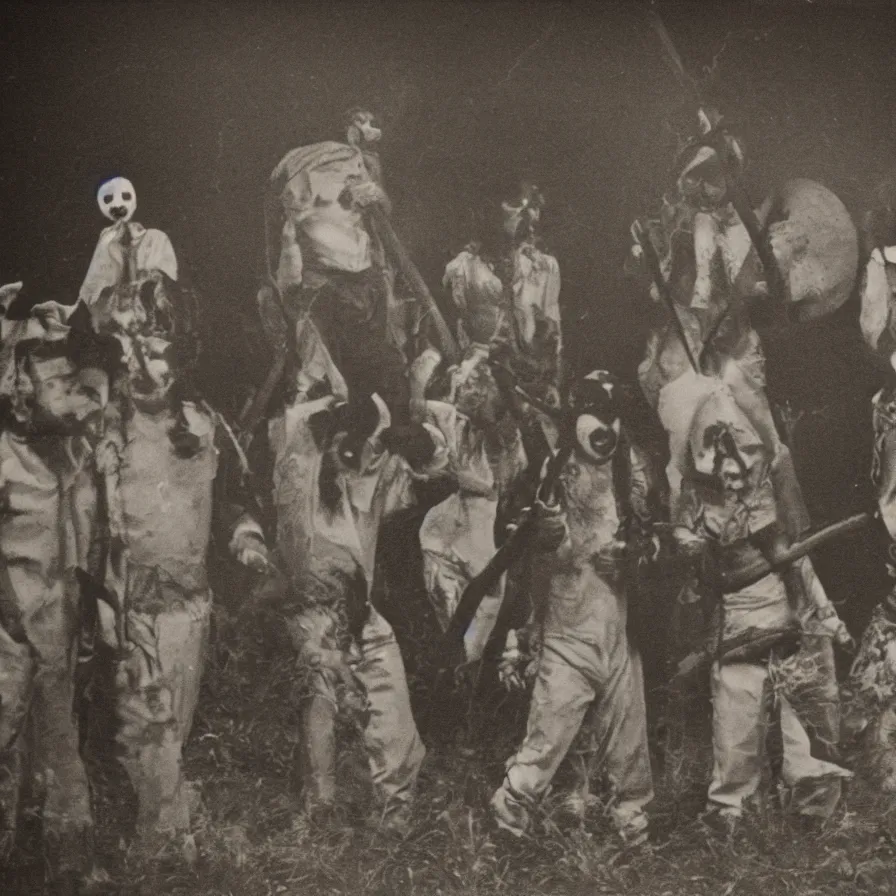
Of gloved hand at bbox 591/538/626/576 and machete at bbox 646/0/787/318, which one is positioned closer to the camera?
gloved hand at bbox 591/538/626/576

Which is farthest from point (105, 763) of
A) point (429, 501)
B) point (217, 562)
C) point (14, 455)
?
point (429, 501)

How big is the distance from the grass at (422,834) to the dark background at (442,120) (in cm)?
107

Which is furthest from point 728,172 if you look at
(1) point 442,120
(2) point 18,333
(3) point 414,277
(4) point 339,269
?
(2) point 18,333

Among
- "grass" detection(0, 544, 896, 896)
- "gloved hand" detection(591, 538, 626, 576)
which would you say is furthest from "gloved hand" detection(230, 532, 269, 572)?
"gloved hand" detection(591, 538, 626, 576)

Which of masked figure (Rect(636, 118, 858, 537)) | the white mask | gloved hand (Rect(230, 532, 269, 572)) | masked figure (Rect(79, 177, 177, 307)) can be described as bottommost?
gloved hand (Rect(230, 532, 269, 572))

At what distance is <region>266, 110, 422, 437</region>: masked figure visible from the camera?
4551 millimetres

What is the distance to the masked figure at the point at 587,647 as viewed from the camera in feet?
14.8

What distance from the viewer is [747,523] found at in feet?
15.4

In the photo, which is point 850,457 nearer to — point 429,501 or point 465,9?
point 429,501

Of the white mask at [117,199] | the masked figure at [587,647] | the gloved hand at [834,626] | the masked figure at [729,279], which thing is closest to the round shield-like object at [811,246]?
the masked figure at [729,279]

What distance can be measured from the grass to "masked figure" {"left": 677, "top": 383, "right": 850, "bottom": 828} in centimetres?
13

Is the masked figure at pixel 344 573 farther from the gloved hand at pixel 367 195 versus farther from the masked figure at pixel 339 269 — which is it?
the gloved hand at pixel 367 195

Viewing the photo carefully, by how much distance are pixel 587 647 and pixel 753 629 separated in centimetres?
63

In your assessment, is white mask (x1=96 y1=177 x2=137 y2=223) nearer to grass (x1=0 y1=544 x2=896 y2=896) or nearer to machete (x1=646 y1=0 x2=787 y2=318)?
grass (x1=0 y1=544 x2=896 y2=896)
